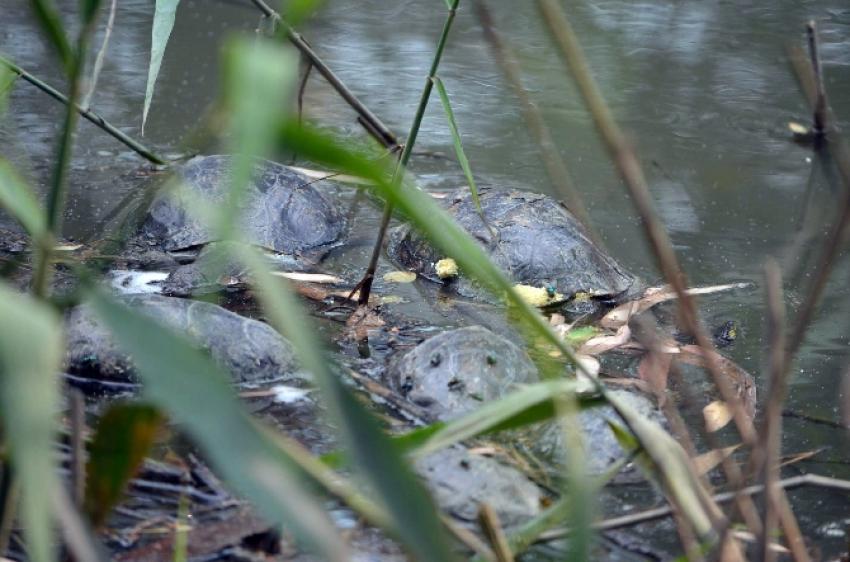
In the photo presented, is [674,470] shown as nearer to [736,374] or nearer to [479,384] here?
[479,384]

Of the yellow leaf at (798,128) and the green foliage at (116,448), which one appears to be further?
the yellow leaf at (798,128)

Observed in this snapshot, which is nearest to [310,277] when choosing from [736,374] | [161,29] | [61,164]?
[736,374]

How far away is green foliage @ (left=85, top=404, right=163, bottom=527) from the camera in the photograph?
50.9 inches

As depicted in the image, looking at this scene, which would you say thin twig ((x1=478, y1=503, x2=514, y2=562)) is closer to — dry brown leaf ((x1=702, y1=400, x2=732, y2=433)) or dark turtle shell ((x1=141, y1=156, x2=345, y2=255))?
dry brown leaf ((x1=702, y1=400, x2=732, y2=433))

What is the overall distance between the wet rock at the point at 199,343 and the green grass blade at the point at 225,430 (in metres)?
1.97

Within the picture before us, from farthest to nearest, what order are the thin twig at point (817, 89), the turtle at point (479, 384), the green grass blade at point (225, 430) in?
the thin twig at point (817, 89) → the turtle at point (479, 384) → the green grass blade at point (225, 430)

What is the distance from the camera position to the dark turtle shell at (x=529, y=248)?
4043 millimetres

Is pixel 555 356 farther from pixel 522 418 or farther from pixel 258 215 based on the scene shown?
pixel 522 418

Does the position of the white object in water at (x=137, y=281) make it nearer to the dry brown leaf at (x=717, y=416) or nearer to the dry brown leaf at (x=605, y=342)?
the dry brown leaf at (x=605, y=342)

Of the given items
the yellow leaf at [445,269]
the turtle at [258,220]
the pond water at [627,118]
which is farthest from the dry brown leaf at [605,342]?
the turtle at [258,220]

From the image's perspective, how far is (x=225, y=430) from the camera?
36.0 inches

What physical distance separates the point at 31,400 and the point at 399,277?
322 centimetres

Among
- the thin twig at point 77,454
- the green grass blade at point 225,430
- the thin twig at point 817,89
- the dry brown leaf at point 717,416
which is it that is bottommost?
the dry brown leaf at point 717,416

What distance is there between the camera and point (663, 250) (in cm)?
129
